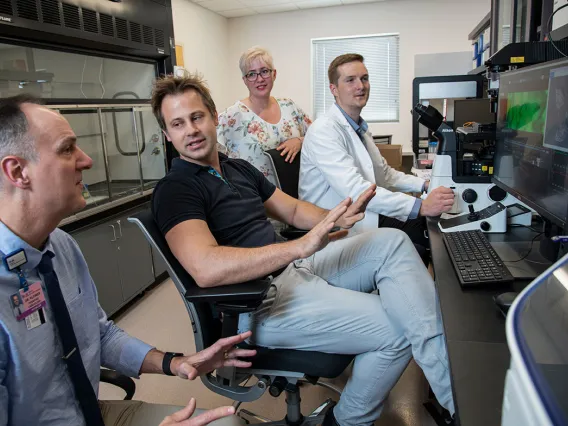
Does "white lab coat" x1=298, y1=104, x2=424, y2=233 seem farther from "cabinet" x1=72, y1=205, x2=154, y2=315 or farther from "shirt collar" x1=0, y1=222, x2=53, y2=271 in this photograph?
"shirt collar" x1=0, y1=222, x2=53, y2=271

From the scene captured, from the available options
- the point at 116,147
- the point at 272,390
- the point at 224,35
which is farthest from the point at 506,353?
the point at 224,35

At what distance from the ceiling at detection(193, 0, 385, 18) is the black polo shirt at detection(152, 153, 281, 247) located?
13.2 feet

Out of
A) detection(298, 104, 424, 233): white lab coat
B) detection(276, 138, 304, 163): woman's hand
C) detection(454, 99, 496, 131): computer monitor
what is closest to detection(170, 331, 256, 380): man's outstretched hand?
detection(298, 104, 424, 233): white lab coat

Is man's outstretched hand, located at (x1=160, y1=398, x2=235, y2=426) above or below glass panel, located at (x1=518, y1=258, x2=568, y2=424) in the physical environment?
below

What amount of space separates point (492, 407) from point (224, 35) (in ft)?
19.2

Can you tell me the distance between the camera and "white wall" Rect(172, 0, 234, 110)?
15.5 feet

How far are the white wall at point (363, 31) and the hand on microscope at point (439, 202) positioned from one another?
3.98 metres

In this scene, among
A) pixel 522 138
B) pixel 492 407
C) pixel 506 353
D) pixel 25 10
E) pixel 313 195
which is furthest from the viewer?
pixel 313 195

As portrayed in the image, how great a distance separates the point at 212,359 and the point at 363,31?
203 inches

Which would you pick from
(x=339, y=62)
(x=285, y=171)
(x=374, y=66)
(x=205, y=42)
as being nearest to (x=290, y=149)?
(x=285, y=171)

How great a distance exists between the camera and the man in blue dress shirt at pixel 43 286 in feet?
2.73

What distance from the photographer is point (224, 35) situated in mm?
5723

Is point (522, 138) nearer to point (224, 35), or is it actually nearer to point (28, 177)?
point (28, 177)

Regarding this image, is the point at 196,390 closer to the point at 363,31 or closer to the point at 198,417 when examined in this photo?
the point at 198,417
